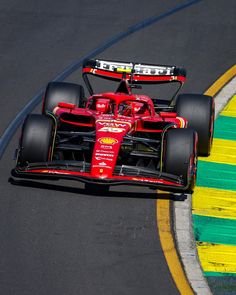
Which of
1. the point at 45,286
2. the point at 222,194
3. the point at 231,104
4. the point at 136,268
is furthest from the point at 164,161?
the point at 231,104

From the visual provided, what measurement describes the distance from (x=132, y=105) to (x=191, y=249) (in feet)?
11.8

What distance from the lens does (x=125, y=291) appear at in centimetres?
1114

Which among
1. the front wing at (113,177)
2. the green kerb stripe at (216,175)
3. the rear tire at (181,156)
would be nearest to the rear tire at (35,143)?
the front wing at (113,177)

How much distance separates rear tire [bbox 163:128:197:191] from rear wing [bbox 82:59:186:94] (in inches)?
95.0

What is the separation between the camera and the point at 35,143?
14070mm

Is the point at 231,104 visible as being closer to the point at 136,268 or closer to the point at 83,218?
the point at 83,218

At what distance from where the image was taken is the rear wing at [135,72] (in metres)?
16.3

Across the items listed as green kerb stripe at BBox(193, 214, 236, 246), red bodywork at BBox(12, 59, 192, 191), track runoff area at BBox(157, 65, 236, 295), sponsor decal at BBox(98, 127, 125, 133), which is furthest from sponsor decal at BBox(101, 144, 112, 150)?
green kerb stripe at BBox(193, 214, 236, 246)

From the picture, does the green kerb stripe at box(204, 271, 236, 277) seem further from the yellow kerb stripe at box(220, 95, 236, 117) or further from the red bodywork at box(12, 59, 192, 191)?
the yellow kerb stripe at box(220, 95, 236, 117)

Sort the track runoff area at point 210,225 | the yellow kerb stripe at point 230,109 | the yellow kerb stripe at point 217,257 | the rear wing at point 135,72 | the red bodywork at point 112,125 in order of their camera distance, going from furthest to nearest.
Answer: the yellow kerb stripe at point 230,109, the rear wing at point 135,72, the red bodywork at point 112,125, the yellow kerb stripe at point 217,257, the track runoff area at point 210,225

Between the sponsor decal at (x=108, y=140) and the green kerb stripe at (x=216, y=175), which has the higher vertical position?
the sponsor decal at (x=108, y=140)

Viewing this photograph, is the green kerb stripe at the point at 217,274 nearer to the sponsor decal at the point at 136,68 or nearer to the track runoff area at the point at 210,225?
the track runoff area at the point at 210,225

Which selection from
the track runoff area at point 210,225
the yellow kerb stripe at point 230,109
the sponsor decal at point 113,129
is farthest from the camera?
the yellow kerb stripe at point 230,109

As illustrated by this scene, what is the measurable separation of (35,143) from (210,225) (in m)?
2.51
